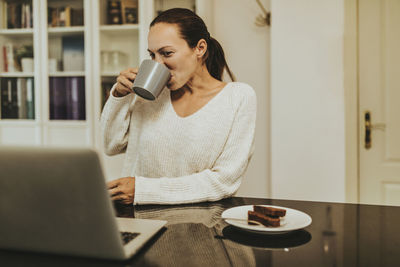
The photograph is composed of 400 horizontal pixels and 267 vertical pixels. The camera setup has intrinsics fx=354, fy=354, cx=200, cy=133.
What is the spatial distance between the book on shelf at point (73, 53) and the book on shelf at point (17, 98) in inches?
11.8

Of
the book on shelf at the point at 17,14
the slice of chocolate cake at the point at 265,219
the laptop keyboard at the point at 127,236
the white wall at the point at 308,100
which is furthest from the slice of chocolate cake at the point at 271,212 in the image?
the book on shelf at the point at 17,14

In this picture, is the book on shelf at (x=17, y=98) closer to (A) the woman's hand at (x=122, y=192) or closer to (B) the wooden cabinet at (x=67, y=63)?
(B) the wooden cabinet at (x=67, y=63)

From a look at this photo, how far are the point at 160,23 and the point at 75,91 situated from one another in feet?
4.80

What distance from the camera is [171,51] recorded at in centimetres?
120

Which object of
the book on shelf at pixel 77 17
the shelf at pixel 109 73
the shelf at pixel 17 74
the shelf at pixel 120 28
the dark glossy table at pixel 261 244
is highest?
the book on shelf at pixel 77 17

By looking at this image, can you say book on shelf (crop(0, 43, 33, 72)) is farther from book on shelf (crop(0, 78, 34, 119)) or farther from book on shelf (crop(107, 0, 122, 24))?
book on shelf (crop(107, 0, 122, 24))

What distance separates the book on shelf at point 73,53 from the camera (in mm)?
2471

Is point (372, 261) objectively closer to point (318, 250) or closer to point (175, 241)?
point (318, 250)

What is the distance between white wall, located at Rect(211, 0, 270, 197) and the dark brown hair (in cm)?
117

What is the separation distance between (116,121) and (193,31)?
1.42ft

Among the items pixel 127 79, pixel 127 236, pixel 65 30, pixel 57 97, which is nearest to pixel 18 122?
pixel 57 97

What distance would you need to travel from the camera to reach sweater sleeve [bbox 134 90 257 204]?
3.12 ft

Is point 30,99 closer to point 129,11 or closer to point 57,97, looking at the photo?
point 57,97

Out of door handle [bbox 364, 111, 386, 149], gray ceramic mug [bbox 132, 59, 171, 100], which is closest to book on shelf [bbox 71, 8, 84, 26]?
gray ceramic mug [bbox 132, 59, 171, 100]
